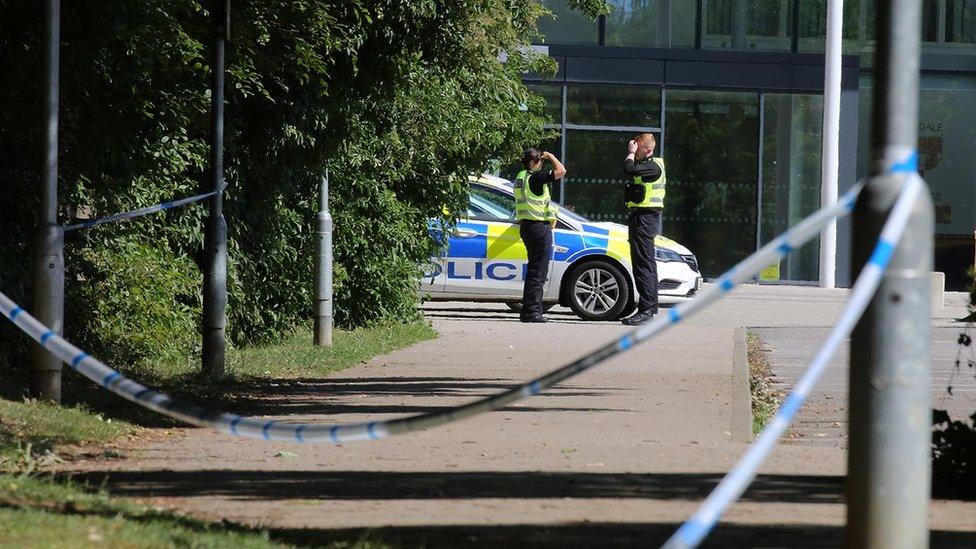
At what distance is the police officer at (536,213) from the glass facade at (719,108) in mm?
10089

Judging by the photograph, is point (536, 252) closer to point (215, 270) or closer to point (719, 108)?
Answer: point (215, 270)

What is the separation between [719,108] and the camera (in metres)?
28.1

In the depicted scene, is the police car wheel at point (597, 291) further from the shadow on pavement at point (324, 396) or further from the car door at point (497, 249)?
the shadow on pavement at point (324, 396)

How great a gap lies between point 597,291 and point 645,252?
5.16 ft

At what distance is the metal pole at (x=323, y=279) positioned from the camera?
1366cm

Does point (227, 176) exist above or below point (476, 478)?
above

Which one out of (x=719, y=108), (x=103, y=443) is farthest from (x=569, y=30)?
(x=103, y=443)

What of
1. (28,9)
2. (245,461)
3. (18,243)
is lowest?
(245,461)

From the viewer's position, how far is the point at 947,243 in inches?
1156

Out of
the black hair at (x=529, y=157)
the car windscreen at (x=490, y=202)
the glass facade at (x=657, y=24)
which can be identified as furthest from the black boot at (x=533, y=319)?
the glass facade at (x=657, y=24)

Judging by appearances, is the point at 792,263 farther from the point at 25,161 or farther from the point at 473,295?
the point at 25,161

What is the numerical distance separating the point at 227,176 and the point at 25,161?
249cm

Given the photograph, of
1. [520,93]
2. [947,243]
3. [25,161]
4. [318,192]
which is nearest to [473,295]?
[520,93]

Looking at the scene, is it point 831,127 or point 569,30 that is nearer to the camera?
point 831,127
